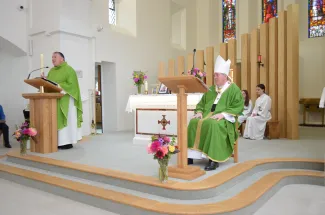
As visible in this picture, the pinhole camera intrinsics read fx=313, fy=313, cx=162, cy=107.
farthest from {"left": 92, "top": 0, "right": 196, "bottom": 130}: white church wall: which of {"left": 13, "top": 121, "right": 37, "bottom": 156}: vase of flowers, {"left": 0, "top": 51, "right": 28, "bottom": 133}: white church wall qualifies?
{"left": 13, "top": 121, "right": 37, "bottom": 156}: vase of flowers

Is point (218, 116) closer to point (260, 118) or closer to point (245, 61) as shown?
point (260, 118)

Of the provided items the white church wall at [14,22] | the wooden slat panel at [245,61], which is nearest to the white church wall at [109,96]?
the white church wall at [14,22]

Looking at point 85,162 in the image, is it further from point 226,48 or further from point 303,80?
point 303,80

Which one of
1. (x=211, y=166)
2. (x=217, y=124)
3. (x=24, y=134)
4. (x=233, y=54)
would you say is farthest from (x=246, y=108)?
(x=24, y=134)

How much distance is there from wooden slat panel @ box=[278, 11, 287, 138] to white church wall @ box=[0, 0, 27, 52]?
659 cm

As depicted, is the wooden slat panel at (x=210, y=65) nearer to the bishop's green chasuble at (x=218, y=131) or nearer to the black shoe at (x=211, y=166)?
the bishop's green chasuble at (x=218, y=131)

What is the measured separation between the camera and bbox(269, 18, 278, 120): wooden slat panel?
761 centimetres

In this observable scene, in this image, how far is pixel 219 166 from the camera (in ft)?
14.2

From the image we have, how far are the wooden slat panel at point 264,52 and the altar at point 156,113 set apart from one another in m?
2.55

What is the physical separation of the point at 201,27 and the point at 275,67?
Result: 682 cm

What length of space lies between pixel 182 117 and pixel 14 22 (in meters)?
6.60

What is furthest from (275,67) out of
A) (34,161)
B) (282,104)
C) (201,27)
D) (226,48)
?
(201,27)

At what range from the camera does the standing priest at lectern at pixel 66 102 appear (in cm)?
582

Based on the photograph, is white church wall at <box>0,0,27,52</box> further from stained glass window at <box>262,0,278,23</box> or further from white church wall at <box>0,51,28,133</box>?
stained glass window at <box>262,0,278,23</box>
